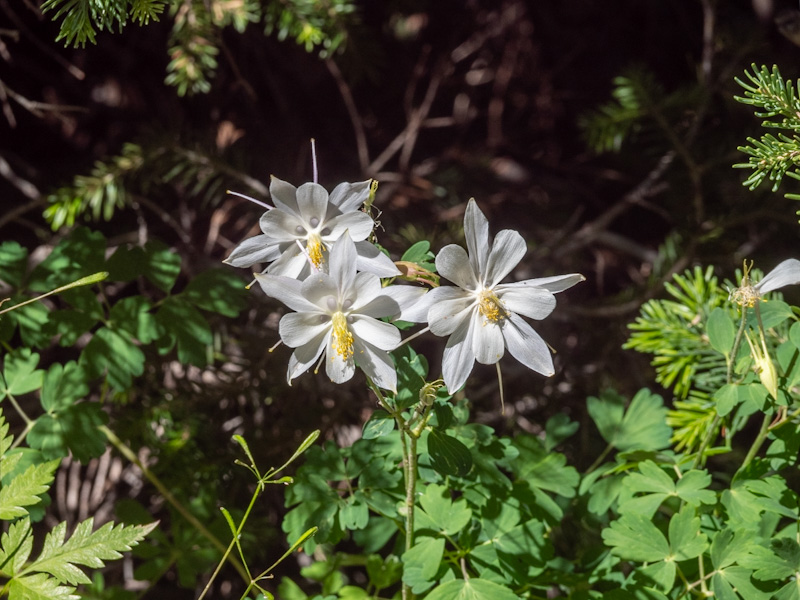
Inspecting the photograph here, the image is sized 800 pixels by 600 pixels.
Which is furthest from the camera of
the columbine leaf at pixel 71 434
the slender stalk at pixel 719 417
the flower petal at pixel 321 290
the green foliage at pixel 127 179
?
the green foliage at pixel 127 179

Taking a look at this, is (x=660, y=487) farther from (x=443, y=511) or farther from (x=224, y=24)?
(x=224, y=24)

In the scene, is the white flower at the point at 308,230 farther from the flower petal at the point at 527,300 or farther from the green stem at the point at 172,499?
the green stem at the point at 172,499

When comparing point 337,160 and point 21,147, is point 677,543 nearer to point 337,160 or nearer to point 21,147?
point 337,160

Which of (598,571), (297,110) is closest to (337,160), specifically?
(297,110)

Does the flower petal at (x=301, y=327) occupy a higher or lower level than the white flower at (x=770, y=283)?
higher

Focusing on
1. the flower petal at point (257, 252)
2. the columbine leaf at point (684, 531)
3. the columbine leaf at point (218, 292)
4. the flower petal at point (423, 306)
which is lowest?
the columbine leaf at point (684, 531)

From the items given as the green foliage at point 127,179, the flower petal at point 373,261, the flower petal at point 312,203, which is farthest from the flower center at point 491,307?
the green foliage at point 127,179

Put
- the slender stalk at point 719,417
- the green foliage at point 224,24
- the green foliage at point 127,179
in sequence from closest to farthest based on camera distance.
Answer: the slender stalk at point 719,417 → the green foliage at point 224,24 → the green foliage at point 127,179

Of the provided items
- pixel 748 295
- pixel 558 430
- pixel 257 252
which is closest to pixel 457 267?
Result: pixel 257 252
